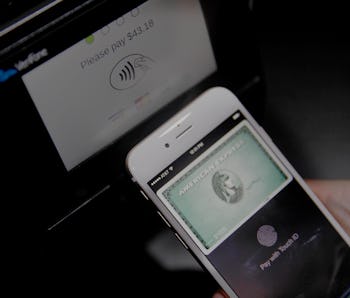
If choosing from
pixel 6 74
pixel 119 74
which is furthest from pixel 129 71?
pixel 6 74

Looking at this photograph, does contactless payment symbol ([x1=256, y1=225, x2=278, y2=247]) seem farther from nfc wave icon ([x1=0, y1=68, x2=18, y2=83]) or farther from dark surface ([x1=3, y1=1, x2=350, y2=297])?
nfc wave icon ([x1=0, y1=68, x2=18, y2=83])

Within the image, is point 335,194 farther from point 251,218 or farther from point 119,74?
point 119,74

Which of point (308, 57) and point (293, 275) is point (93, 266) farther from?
point (308, 57)

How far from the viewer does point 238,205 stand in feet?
2.12

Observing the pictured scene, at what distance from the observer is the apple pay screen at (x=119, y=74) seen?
59 cm

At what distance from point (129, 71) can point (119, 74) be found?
0.4 inches

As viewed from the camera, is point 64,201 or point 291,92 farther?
point 291,92

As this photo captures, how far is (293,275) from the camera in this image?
0.64 m

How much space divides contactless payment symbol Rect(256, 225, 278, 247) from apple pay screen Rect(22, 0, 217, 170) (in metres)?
0.17

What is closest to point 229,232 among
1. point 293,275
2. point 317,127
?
point 293,275

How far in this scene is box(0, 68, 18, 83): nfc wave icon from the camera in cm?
53

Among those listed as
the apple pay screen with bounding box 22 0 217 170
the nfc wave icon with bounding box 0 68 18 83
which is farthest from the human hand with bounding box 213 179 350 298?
the nfc wave icon with bounding box 0 68 18 83

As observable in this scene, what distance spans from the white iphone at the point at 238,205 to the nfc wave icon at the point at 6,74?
0.47 feet

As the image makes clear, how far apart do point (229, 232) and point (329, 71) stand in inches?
10.8
